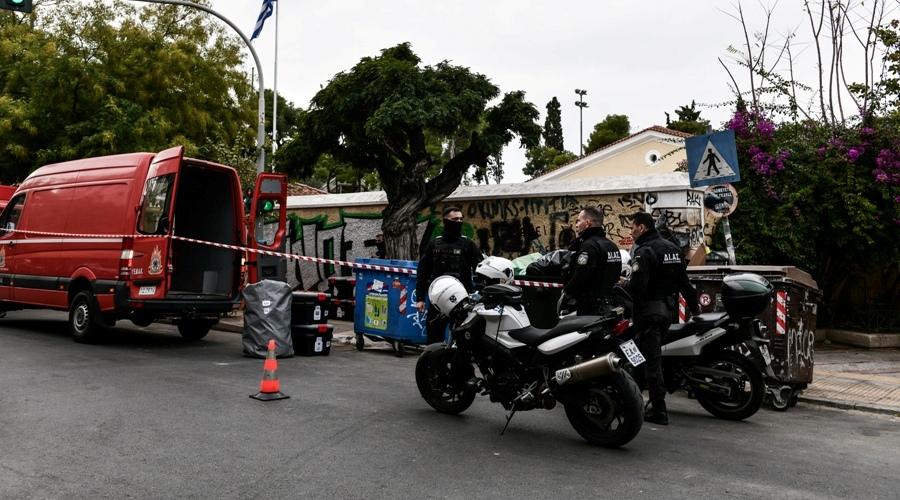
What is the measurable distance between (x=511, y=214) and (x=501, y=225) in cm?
29

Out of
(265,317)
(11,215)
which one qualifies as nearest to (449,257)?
(265,317)

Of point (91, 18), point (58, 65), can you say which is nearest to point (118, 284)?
point (58, 65)

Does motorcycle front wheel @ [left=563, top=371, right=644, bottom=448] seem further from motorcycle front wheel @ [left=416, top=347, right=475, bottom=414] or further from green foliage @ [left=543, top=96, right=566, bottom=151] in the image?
green foliage @ [left=543, top=96, right=566, bottom=151]

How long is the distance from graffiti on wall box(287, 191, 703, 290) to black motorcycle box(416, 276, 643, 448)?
195 inches

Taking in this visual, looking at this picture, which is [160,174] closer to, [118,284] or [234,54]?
[118,284]

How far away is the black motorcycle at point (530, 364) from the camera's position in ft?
18.2

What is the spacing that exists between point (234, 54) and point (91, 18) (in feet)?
17.0

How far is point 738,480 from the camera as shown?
4.95 meters

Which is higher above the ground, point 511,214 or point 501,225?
point 511,214

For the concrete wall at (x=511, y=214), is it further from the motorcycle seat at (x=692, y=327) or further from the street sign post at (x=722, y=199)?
the motorcycle seat at (x=692, y=327)

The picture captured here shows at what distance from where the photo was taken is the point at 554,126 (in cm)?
6562

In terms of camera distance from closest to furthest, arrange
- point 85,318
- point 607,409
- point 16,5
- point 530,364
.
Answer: point 607,409, point 530,364, point 85,318, point 16,5

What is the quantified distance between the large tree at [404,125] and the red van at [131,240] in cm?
223

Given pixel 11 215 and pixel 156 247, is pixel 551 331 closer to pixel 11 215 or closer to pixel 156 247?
pixel 156 247
